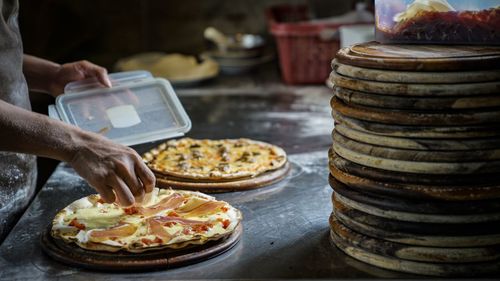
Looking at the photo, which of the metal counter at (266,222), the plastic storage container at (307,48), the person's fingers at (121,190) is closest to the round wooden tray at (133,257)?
the metal counter at (266,222)

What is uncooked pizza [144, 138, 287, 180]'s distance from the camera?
2.77m

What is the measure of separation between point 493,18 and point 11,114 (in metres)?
1.27

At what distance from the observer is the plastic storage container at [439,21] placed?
1995mm

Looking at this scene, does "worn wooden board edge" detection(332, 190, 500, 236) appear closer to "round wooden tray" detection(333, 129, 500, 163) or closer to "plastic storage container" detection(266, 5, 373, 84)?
"round wooden tray" detection(333, 129, 500, 163)

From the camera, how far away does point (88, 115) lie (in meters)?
2.69

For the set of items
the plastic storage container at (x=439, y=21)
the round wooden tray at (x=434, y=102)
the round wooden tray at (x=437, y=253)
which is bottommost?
the round wooden tray at (x=437, y=253)

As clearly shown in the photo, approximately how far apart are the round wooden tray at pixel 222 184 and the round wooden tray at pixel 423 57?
2.61 feet

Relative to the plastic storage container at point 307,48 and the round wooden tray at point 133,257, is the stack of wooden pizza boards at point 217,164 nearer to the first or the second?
the round wooden tray at point 133,257

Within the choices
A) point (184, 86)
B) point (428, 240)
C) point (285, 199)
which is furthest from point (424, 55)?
point (184, 86)

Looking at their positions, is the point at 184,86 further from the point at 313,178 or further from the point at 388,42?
the point at 388,42

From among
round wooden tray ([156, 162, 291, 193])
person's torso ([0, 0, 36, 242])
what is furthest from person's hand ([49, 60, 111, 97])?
round wooden tray ([156, 162, 291, 193])

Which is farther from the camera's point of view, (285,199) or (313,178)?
(313,178)

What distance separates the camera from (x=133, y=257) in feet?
6.59

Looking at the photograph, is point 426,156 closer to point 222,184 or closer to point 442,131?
point 442,131
